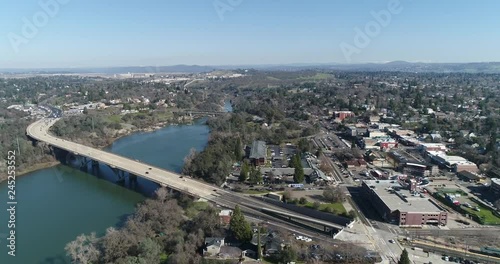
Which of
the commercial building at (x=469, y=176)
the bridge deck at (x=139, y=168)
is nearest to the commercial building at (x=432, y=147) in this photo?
the commercial building at (x=469, y=176)

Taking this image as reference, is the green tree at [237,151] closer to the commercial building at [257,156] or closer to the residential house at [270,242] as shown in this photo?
the commercial building at [257,156]

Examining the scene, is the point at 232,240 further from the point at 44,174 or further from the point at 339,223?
the point at 44,174

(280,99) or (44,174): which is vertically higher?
(280,99)

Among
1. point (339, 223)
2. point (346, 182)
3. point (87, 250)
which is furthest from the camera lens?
point (346, 182)

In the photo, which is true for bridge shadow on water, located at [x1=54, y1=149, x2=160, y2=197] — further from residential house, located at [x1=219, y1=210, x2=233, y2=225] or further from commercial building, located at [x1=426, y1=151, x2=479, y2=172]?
commercial building, located at [x1=426, y1=151, x2=479, y2=172]

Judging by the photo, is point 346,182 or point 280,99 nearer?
point 346,182

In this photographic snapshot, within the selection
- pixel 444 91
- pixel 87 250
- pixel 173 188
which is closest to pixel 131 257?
pixel 87 250
